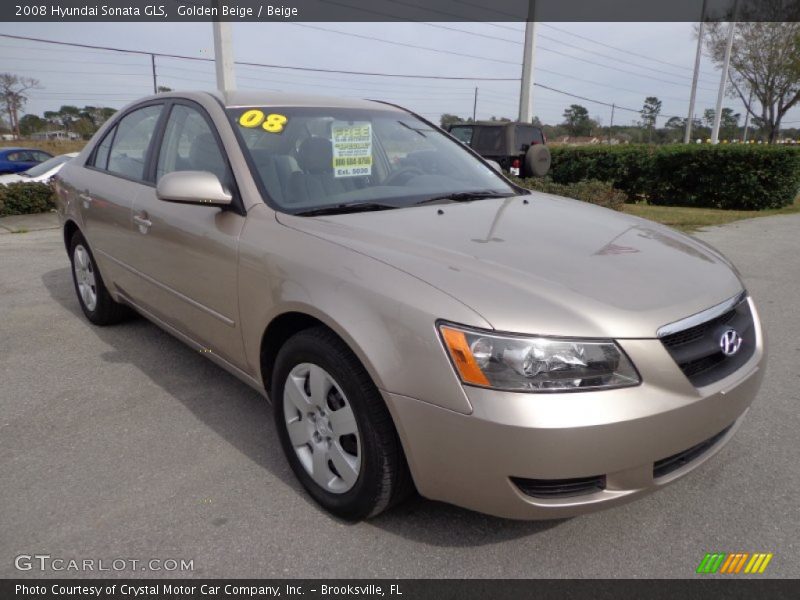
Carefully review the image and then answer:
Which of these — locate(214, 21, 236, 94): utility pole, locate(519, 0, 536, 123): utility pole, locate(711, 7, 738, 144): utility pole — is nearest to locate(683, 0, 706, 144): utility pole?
locate(711, 7, 738, 144): utility pole

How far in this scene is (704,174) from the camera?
13.2 metres

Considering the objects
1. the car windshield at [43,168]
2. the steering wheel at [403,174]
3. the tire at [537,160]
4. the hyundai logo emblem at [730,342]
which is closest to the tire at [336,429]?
the steering wheel at [403,174]

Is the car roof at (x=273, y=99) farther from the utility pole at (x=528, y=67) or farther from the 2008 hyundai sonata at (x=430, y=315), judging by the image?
the utility pole at (x=528, y=67)

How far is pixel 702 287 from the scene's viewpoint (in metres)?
2.22

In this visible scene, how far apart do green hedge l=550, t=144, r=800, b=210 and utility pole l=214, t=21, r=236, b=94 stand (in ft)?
27.6

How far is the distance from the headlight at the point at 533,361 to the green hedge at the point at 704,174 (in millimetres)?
12694

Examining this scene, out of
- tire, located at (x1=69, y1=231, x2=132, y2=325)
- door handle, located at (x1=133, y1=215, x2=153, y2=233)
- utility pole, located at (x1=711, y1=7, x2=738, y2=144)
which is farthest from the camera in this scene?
utility pole, located at (x1=711, y1=7, x2=738, y2=144)

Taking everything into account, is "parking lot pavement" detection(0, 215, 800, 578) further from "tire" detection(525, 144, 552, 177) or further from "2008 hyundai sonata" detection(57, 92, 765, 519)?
"tire" detection(525, 144, 552, 177)

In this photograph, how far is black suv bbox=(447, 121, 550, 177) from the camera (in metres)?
12.6

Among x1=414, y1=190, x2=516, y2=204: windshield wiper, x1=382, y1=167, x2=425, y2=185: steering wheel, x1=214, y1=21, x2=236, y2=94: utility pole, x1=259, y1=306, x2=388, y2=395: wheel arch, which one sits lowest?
x1=259, y1=306, x2=388, y2=395: wheel arch

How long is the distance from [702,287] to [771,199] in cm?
1270

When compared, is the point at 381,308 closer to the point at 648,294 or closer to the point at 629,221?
the point at 648,294

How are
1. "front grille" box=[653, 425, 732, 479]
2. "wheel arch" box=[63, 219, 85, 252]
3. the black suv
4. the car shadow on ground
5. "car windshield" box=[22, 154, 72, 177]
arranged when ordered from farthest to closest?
1. the black suv
2. "car windshield" box=[22, 154, 72, 177]
3. "wheel arch" box=[63, 219, 85, 252]
4. the car shadow on ground
5. "front grille" box=[653, 425, 732, 479]
